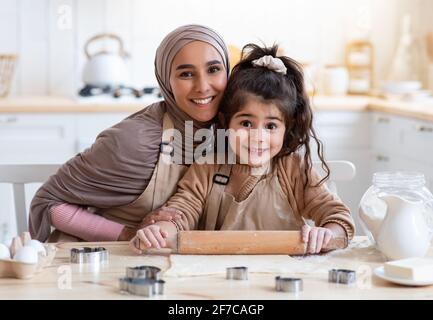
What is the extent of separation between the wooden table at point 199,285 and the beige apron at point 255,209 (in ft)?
0.88

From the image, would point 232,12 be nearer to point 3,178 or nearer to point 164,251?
point 3,178

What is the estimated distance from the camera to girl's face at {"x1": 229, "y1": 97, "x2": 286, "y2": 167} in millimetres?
1762

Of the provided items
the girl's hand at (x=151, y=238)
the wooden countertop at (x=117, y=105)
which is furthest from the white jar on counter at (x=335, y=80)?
the girl's hand at (x=151, y=238)

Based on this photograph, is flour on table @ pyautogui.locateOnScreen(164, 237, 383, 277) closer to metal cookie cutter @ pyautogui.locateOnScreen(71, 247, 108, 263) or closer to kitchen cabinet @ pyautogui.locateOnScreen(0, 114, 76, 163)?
metal cookie cutter @ pyautogui.locateOnScreen(71, 247, 108, 263)

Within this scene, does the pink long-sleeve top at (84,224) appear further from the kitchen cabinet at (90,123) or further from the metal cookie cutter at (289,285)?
the kitchen cabinet at (90,123)

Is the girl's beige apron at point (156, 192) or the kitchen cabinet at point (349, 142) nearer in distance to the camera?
the girl's beige apron at point (156, 192)

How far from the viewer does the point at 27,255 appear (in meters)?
1.38

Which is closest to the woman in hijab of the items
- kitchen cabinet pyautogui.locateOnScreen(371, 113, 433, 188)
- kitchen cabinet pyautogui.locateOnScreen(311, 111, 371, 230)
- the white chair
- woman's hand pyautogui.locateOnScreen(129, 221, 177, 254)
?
the white chair

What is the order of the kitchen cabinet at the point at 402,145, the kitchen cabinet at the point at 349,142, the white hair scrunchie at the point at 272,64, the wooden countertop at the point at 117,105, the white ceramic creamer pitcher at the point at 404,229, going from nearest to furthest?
the white ceramic creamer pitcher at the point at 404,229, the white hair scrunchie at the point at 272,64, the kitchen cabinet at the point at 402,145, the wooden countertop at the point at 117,105, the kitchen cabinet at the point at 349,142

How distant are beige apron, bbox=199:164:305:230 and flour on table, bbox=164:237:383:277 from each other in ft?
0.72

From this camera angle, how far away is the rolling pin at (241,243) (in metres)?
1.55

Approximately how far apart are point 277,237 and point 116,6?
292 centimetres

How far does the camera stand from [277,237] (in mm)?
1557
